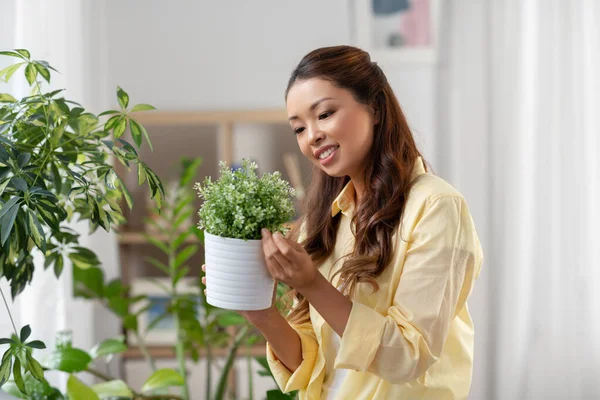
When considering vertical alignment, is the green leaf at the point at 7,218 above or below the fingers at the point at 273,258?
above

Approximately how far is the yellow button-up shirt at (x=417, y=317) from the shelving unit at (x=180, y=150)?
1.72 m

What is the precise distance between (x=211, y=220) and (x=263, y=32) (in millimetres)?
2365

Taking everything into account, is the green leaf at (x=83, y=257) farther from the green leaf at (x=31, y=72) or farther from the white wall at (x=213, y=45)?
the white wall at (x=213, y=45)

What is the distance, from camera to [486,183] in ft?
8.89

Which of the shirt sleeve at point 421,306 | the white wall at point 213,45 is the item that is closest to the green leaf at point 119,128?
the shirt sleeve at point 421,306

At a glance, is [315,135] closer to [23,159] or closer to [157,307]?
[23,159]

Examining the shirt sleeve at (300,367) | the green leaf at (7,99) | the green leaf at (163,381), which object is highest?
the green leaf at (7,99)

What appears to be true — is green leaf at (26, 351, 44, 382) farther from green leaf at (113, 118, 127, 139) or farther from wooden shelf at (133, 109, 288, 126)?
wooden shelf at (133, 109, 288, 126)

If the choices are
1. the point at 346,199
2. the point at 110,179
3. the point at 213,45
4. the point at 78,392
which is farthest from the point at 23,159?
the point at 213,45

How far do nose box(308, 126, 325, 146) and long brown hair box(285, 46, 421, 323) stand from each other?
8 centimetres

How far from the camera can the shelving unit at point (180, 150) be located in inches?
113

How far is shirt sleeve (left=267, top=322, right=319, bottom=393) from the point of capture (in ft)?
4.00

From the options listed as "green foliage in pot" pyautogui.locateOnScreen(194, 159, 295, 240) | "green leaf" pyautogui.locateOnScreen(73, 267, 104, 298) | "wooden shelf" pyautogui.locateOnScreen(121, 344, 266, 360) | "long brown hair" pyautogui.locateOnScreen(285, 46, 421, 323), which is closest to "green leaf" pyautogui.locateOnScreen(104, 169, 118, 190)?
"green foliage in pot" pyautogui.locateOnScreen(194, 159, 295, 240)

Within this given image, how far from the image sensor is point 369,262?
1.10 meters
